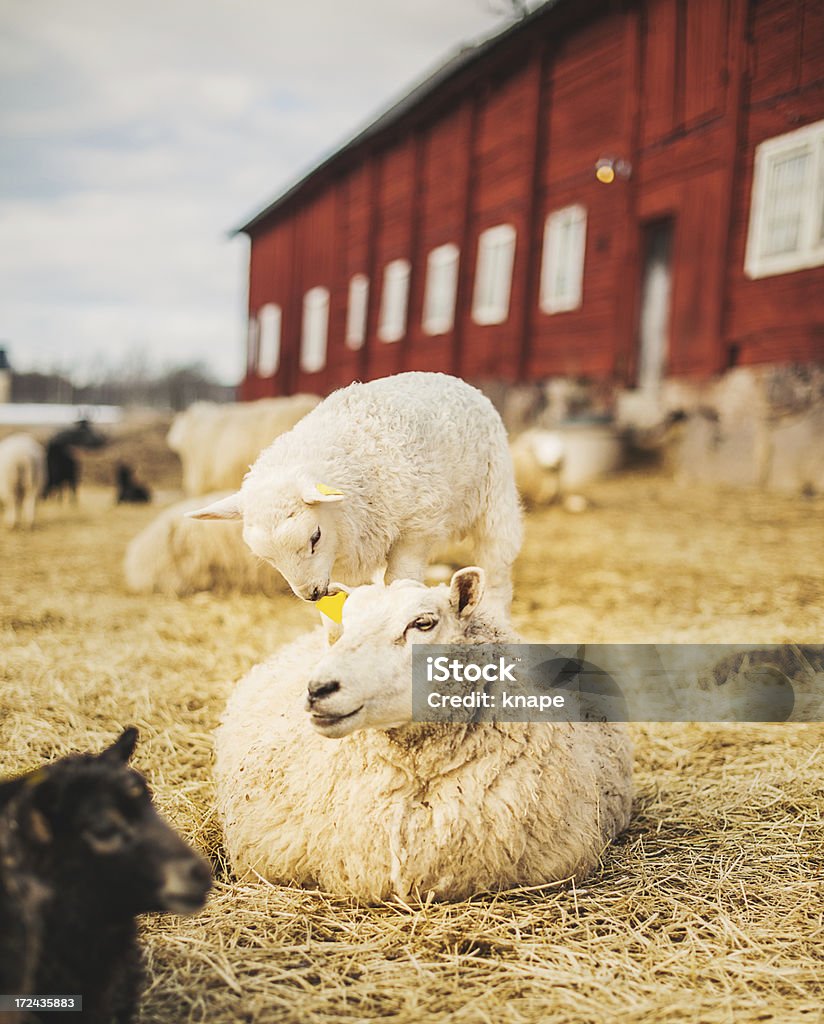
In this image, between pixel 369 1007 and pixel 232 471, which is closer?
pixel 369 1007

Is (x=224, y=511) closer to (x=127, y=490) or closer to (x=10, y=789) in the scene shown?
(x=10, y=789)

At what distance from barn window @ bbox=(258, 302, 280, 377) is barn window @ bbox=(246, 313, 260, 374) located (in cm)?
26

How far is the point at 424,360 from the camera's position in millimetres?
18641

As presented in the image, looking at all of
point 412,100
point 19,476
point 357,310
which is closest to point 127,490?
point 19,476

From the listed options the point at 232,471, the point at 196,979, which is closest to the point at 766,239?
the point at 232,471

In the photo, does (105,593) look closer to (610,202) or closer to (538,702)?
(538,702)

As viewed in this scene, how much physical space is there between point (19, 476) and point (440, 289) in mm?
9741

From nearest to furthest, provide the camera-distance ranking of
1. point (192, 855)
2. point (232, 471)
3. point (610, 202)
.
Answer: point (192, 855), point (232, 471), point (610, 202)

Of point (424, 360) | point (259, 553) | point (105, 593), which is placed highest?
point (424, 360)

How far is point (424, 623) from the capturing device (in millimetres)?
2607

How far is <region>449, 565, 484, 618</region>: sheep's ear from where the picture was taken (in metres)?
2.69

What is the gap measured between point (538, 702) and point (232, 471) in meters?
7.11

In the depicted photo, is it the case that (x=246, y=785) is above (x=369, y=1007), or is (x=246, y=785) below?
above

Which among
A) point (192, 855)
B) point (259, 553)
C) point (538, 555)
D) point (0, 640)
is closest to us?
point (192, 855)
